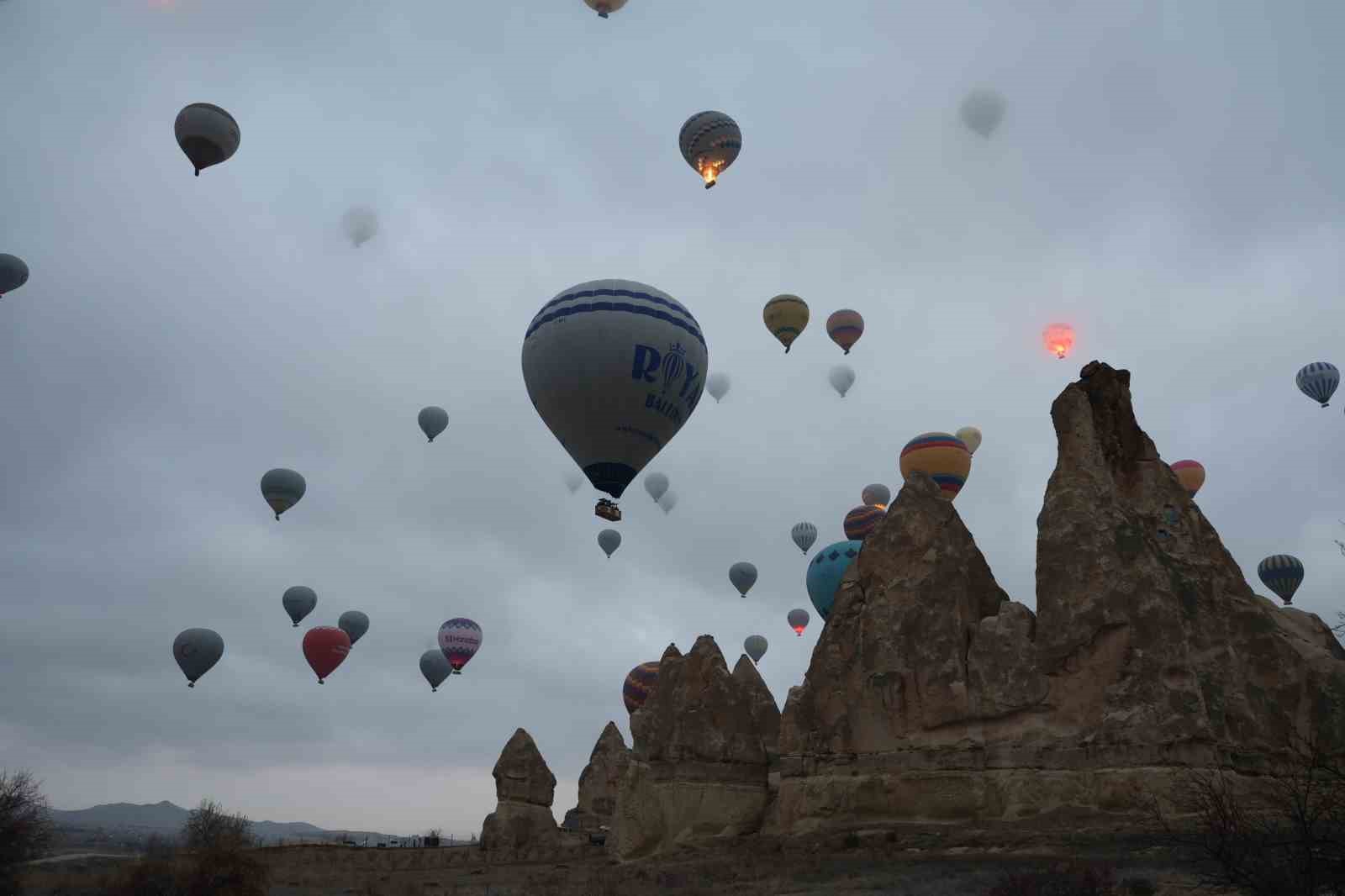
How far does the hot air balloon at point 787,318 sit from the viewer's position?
2167 inches

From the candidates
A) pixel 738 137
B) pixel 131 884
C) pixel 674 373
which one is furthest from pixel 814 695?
pixel 738 137

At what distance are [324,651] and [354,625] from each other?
11475mm

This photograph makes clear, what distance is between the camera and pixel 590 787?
60.4m

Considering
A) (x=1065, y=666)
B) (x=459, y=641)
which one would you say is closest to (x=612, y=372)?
(x=1065, y=666)

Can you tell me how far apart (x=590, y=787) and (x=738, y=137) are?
38.9 metres

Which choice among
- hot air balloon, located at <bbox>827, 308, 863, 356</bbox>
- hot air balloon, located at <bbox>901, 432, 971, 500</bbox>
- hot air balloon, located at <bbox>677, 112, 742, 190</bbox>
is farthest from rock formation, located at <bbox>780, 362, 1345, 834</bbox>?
hot air balloon, located at <bbox>827, 308, 863, 356</bbox>

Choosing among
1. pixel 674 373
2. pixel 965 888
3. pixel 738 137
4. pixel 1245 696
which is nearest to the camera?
pixel 965 888

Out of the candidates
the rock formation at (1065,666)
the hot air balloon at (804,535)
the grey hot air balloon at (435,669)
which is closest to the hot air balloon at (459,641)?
the grey hot air balloon at (435,669)

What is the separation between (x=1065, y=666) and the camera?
Answer: 2455cm

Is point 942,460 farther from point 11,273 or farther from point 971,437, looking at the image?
point 11,273

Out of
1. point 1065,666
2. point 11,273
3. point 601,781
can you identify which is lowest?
point 1065,666

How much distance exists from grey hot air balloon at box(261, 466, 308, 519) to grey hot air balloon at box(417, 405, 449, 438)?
8.52 metres

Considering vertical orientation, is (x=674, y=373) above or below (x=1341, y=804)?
above

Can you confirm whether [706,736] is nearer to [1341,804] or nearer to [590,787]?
[1341,804]
